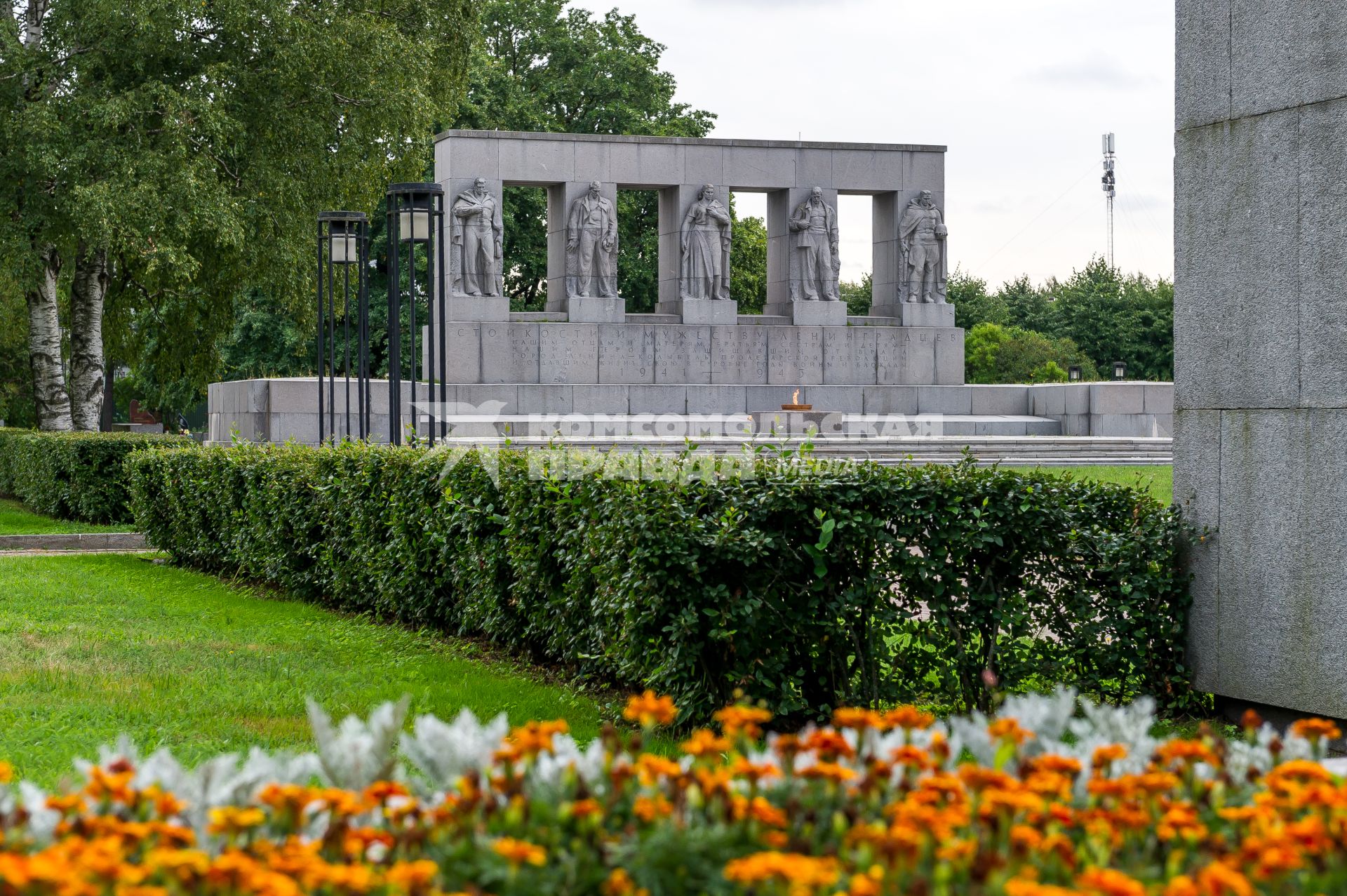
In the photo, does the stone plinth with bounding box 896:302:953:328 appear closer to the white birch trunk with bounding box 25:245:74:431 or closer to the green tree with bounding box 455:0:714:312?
the green tree with bounding box 455:0:714:312

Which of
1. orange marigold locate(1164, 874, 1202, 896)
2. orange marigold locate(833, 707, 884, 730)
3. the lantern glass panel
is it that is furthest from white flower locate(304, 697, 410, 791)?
the lantern glass panel

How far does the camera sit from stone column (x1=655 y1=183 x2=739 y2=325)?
30859 mm

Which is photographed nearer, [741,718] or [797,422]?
[741,718]

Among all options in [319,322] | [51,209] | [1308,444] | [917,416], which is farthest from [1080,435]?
[1308,444]

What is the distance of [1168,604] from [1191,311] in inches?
54.2

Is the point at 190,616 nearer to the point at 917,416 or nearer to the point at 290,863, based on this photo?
the point at 290,863

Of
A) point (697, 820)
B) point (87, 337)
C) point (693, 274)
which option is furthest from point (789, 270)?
point (697, 820)

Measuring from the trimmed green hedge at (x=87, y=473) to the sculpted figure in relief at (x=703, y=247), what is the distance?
44.1 feet

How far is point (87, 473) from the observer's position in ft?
63.2

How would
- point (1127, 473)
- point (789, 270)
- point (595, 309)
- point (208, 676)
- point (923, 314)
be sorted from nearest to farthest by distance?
point (208, 676), point (1127, 473), point (595, 309), point (789, 270), point (923, 314)

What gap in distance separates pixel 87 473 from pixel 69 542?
103 inches

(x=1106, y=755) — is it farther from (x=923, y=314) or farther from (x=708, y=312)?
(x=923, y=314)

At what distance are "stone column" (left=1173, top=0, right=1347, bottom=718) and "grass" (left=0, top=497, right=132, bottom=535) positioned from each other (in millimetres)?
15021

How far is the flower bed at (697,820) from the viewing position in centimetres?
200
